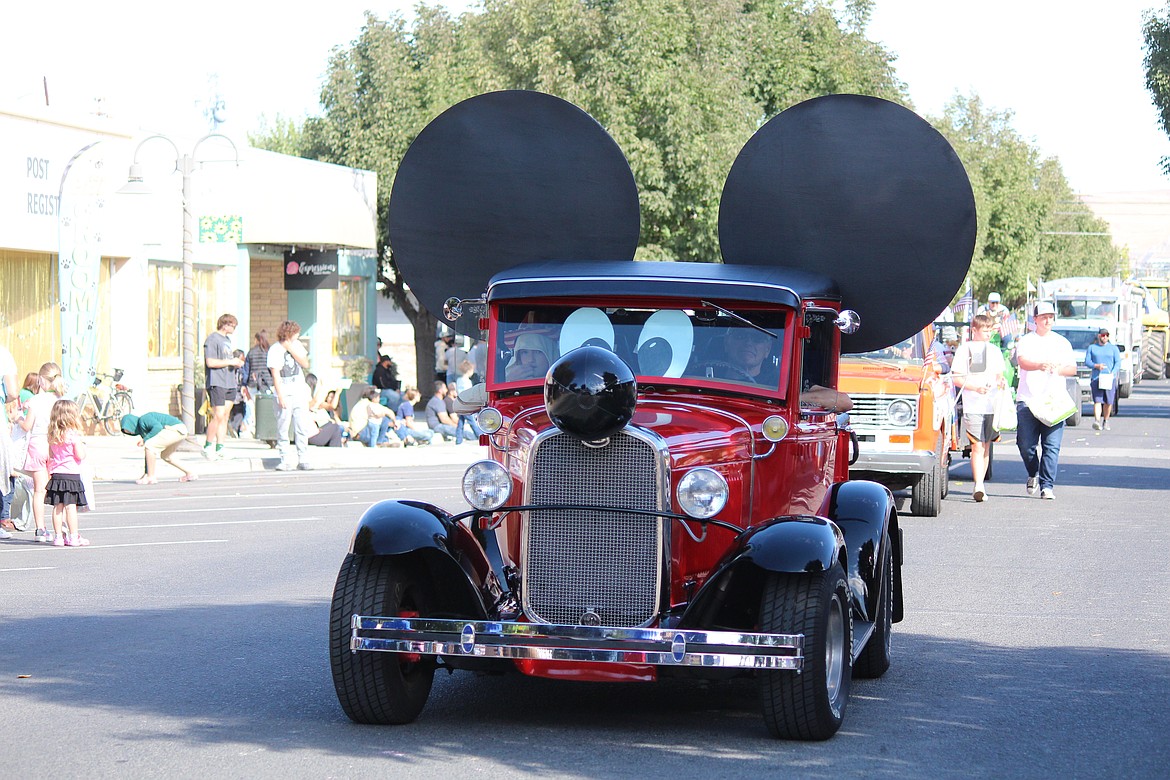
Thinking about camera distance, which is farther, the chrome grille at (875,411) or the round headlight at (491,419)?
the chrome grille at (875,411)

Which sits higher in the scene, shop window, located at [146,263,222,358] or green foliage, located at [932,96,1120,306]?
green foliage, located at [932,96,1120,306]

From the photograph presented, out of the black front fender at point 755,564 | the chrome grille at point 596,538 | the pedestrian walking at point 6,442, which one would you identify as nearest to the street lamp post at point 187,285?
the pedestrian walking at point 6,442

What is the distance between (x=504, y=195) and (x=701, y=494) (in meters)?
3.39

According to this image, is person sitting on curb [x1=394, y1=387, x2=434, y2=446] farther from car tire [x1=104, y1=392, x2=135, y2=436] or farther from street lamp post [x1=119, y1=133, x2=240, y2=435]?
car tire [x1=104, y1=392, x2=135, y2=436]

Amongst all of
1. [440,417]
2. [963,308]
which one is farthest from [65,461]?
[963,308]

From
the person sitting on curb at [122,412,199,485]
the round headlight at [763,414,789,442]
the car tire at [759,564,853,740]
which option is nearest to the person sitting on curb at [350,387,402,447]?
the person sitting on curb at [122,412,199,485]

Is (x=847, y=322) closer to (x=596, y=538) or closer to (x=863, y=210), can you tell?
(x=863, y=210)

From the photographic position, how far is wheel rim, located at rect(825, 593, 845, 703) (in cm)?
641

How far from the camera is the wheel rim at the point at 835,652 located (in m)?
6.41

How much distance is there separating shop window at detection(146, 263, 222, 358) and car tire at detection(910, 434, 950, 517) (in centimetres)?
1547

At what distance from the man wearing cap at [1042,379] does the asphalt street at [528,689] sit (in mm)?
2597

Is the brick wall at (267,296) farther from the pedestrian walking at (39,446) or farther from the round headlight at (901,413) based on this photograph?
the round headlight at (901,413)

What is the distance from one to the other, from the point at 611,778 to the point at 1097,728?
227cm

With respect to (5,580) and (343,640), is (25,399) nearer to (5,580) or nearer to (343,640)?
(5,580)
